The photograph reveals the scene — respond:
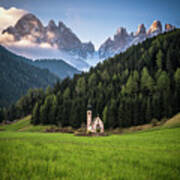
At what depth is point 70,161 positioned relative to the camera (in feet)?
35.2

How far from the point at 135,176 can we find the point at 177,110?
6717cm

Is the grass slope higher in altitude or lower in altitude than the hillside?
lower

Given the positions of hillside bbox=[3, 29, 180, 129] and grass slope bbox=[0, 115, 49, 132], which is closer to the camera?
hillside bbox=[3, 29, 180, 129]

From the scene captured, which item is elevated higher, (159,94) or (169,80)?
(169,80)

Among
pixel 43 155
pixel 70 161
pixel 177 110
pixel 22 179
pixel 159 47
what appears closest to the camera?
pixel 22 179

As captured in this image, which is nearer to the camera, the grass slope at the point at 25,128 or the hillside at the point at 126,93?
the hillside at the point at 126,93

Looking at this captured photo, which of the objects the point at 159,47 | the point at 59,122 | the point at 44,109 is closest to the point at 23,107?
the point at 44,109

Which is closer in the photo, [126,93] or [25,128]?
[126,93]

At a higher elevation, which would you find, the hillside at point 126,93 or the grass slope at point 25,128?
the hillside at point 126,93

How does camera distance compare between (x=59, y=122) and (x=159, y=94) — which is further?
(x=59, y=122)

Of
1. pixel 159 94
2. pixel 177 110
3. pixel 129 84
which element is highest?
pixel 129 84

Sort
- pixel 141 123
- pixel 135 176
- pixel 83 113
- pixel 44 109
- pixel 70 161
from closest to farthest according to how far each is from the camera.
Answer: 1. pixel 135 176
2. pixel 70 161
3. pixel 141 123
4. pixel 83 113
5. pixel 44 109

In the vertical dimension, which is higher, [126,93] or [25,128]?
[126,93]

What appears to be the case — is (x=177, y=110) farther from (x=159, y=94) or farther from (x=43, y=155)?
(x=43, y=155)
